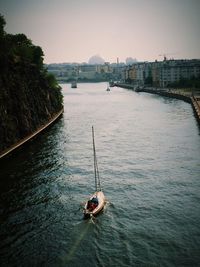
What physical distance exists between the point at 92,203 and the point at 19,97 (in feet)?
142

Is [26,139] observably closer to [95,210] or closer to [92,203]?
[92,203]

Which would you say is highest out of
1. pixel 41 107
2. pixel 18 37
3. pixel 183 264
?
pixel 18 37

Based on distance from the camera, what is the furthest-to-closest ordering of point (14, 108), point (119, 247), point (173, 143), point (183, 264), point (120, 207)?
point (14, 108), point (173, 143), point (120, 207), point (119, 247), point (183, 264)

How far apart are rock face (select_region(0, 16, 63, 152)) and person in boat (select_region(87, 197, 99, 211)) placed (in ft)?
87.6

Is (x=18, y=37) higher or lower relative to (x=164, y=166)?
higher

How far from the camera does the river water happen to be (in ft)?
85.9

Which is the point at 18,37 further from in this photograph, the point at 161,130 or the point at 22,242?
the point at 22,242

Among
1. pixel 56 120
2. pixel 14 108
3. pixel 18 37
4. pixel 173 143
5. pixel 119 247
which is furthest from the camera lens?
pixel 18 37

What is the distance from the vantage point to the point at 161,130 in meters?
75.2

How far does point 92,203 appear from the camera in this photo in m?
32.3

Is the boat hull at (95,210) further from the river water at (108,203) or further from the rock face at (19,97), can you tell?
the rock face at (19,97)

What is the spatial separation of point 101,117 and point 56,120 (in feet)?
46.1

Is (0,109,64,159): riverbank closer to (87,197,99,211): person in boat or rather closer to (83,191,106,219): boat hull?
(83,191,106,219): boat hull

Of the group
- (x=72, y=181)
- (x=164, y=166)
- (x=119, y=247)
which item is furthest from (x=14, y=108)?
(x=119, y=247)
